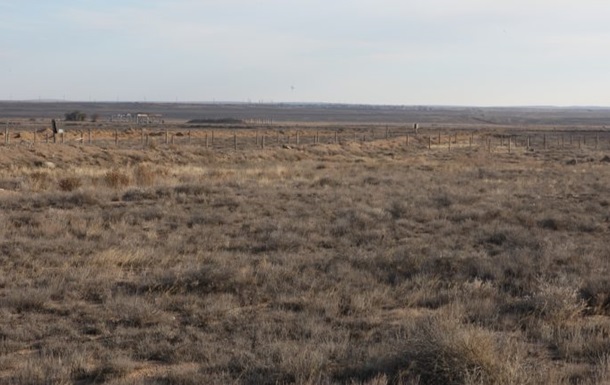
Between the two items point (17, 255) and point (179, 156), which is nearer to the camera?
point (17, 255)

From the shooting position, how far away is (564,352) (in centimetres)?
796

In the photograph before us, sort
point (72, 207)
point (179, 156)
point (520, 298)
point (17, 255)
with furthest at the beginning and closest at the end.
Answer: point (179, 156)
point (72, 207)
point (17, 255)
point (520, 298)

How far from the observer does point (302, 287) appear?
37.7 feet

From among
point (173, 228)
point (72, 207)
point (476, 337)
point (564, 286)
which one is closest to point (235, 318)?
point (476, 337)

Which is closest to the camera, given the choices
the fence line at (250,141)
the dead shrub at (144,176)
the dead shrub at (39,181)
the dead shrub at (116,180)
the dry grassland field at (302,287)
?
the dry grassland field at (302,287)

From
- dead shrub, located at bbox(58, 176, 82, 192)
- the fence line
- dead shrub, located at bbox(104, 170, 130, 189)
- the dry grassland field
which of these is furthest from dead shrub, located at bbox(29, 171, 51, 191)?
the fence line

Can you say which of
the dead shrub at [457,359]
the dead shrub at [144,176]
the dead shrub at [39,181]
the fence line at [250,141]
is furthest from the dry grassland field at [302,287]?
the fence line at [250,141]

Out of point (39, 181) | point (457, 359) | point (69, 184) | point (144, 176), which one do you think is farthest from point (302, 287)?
point (144, 176)

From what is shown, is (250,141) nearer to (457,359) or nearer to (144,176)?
(144,176)

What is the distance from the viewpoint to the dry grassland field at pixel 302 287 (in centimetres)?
720

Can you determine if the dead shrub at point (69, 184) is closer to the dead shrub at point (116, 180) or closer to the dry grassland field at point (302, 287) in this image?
the dead shrub at point (116, 180)

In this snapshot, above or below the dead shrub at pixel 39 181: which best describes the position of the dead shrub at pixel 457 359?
above

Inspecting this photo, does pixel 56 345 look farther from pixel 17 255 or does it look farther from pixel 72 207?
pixel 72 207

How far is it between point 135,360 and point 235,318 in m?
2.02
